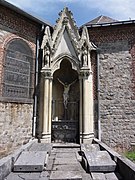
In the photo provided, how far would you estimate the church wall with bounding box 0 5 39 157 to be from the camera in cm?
731

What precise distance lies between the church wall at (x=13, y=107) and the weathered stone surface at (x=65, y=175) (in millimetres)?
3331

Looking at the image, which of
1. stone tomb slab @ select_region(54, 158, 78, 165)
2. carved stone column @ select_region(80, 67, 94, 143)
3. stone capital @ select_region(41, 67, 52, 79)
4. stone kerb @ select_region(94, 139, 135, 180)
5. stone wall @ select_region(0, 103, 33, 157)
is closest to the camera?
stone kerb @ select_region(94, 139, 135, 180)

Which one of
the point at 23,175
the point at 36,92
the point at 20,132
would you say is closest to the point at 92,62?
the point at 36,92

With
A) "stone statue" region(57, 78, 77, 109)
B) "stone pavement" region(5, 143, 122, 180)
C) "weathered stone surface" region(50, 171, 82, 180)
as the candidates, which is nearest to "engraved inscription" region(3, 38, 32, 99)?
"stone statue" region(57, 78, 77, 109)

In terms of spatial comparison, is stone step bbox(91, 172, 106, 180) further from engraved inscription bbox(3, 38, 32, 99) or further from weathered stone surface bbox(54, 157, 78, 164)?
engraved inscription bbox(3, 38, 32, 99)

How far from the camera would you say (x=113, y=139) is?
8.66 metres

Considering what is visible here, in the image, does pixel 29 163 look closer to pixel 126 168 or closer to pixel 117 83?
pixel 126 168

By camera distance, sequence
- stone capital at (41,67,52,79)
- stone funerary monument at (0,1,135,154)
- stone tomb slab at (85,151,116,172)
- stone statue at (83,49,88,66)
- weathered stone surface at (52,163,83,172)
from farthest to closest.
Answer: stone statue at (83,49,88,66) → stone capital at (41,67,52,79) → stone funerary monument at (0,1,135,154) → weathered stone surface at (52,163,83,172) → stone tomb slab at (85,151,116,172)

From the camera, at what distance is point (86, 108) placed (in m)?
8.22

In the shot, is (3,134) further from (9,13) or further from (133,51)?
(133,51)

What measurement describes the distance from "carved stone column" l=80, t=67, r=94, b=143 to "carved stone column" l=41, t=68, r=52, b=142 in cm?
140

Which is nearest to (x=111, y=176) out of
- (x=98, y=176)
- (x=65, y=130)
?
(x=98, y=176)

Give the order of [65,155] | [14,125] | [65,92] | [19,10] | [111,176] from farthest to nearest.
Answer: [65,92]
[19,10]
[14,125]
[65,155]
[111,176]

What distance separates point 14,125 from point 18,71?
2.32 meters
